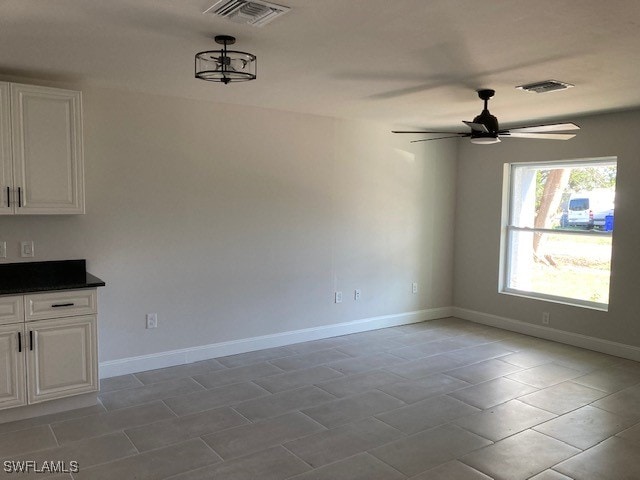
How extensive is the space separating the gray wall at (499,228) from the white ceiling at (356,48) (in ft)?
2.13

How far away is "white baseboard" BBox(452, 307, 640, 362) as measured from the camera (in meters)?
5.04

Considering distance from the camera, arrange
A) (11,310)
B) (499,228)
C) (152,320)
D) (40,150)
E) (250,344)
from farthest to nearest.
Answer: (499,228) < (250,344) < (152,320) < (40,150) < (11,310)

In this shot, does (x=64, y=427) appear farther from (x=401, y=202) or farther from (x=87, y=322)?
(x=401, y=202)

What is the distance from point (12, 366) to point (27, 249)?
3.14 ft

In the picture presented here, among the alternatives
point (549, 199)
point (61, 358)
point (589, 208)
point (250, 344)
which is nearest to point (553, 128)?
point (589, 208)

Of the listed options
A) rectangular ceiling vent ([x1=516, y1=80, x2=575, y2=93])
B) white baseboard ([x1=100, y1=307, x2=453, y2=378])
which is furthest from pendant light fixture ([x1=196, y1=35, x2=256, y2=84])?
white baseboard ([x1=100, y1=307, x2=453, y2=378])

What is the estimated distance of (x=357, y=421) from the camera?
3.51 metres

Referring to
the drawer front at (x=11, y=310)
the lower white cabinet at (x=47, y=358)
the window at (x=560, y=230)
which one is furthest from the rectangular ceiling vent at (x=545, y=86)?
the drawer front at (x=11, y=310)

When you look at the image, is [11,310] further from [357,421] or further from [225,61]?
A: [357,421]

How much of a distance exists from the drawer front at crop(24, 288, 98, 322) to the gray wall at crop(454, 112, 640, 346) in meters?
4.55

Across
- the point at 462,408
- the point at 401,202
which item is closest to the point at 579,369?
the point at 462,408

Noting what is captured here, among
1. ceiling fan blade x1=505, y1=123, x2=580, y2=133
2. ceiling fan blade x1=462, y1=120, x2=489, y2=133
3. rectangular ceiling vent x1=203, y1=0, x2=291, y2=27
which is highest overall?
rectangular ceiling vent x1=203, y1=0, x2=291, y2=27
